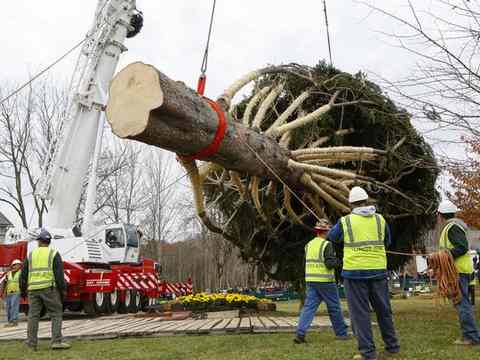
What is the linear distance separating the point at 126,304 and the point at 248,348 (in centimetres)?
1150

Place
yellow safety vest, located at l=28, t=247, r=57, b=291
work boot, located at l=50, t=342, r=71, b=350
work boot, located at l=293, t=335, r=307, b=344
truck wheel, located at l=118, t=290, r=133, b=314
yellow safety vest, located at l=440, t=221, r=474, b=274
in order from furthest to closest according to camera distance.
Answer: truck wheel, located at l=118, t=290, r=133, b=314 → yellow safety vest, located at l=28, t=247, r=57, b=291 → work boot, located at l=50, t=342, r=71, b=350 → work boot, located at l=293, t=335, r=307, b=344 → yellow safety vest, located at l=440, t=221, r=474, b=274

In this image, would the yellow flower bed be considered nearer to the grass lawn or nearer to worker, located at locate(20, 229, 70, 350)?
the grass lawn

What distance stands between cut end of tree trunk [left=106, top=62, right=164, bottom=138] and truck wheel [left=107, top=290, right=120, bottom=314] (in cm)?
1170

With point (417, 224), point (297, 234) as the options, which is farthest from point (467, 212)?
point (297, 234)

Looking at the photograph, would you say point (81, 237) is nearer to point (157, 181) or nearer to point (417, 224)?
point (417, 224)

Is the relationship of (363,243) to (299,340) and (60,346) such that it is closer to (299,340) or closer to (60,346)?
(299,340)

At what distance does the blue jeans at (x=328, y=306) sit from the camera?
277 inches

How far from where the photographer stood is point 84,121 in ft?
51.2

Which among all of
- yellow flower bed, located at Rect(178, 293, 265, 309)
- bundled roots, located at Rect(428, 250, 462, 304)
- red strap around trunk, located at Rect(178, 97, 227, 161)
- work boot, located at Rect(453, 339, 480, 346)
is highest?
red strap around trunk, located at Rect(178, 97, 227, 161)

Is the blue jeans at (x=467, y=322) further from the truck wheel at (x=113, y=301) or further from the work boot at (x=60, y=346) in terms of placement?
the truck wheel at (x=113, y=301)

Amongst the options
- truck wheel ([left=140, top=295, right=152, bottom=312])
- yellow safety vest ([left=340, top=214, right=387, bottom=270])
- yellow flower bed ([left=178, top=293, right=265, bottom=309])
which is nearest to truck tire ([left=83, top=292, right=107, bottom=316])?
truck wheel ([left=140, top=295, right=152, bottom=312])

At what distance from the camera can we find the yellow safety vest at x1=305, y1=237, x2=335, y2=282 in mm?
7367

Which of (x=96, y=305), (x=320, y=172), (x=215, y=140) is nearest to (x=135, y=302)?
(x=96, y=305)

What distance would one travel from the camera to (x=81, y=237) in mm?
15688
